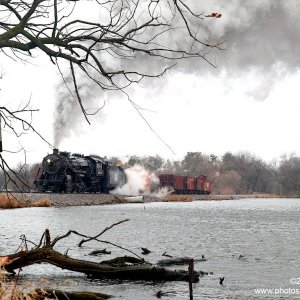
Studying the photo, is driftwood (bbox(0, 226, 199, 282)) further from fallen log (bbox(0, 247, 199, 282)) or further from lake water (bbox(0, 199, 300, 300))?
lake water (bbox(0, 199, 300, 300))

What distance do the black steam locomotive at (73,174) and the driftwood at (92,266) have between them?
36582 mm

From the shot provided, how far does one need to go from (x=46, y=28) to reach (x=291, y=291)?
817cm

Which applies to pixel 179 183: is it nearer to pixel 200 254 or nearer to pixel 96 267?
pixel 200 254

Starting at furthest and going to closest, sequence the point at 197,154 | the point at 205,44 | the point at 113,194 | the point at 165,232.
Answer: the point at 197,154 → the point at 113,194 → the point at 165,232 → the point at 205,44

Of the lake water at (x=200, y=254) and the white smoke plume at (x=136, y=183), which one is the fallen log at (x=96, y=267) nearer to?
the lake water at (x=200, y=254)

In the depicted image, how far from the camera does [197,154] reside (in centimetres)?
16225

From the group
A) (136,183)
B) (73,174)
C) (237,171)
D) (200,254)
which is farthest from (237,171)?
(200,254)

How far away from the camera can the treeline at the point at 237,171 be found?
5773 inches

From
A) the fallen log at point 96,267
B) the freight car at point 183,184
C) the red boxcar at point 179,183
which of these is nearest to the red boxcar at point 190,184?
the freight car at point 183,184

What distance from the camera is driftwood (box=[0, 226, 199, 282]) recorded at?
8945 mm

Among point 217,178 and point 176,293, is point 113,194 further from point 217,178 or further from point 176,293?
point 217,178

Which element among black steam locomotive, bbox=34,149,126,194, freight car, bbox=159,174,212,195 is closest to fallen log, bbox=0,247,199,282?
black steam locomotive, bbox=34,149,126,194

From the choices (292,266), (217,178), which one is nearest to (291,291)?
(292,266)

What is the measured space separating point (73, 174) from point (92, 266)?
42.1 meters
